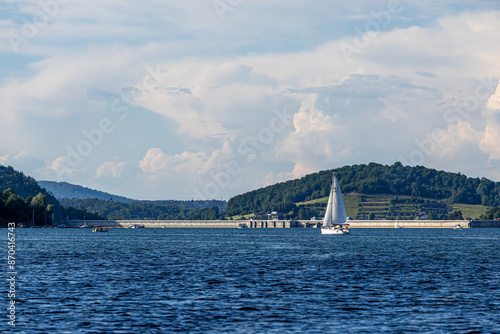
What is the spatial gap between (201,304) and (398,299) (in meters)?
16.4

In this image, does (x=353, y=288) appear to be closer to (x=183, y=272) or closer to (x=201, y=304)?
(x=201, y=304)

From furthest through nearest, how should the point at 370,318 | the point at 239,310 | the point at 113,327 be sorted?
the point at 239,310 < the point at 370,318 < the point at 113,327

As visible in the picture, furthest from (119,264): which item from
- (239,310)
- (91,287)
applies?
(239,310)

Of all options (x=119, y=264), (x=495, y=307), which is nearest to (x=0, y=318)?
(x=495, y=307)

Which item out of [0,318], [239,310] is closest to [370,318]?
[239,310]

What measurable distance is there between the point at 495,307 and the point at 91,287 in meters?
35.9

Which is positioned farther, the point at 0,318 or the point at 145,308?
the point at 145,308

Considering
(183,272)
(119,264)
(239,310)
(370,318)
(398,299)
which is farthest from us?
(119,264)

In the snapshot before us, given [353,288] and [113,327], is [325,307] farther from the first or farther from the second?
[113,327]

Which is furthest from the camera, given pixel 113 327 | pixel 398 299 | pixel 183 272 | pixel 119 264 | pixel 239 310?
pixel 119 264

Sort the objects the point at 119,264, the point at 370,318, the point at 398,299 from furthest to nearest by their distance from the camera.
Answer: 1. the point at 119,264
2. the point at 398,299
3. the point at 370,318

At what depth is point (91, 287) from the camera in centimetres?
6462

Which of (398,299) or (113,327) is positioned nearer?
(113,327)

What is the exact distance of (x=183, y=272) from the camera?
82.1 metres
